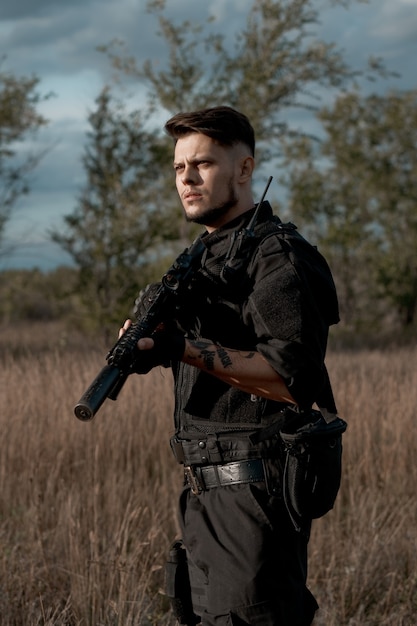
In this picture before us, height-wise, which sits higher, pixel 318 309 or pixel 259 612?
pixel 318 309

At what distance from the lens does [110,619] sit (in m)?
3.84

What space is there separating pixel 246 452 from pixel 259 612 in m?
0.43

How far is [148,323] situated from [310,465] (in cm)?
59

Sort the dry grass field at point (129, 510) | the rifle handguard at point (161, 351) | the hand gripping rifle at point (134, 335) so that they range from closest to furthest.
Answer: the hand gripping rifle at point (134, 335)
the rifle handguard at point (161, 351)
the dry grass field at point (129, 510)

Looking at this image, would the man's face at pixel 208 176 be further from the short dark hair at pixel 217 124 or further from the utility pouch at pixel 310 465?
the utility pouch at pixel 310 465

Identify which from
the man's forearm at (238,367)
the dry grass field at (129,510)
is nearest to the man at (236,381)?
the man's forearm at (238,367)

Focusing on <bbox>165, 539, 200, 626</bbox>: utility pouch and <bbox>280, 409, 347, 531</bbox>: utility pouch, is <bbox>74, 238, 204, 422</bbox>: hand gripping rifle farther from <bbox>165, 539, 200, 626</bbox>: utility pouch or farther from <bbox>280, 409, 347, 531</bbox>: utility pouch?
<bbox>165, 539, 200, 626</bbox>: utility pouch

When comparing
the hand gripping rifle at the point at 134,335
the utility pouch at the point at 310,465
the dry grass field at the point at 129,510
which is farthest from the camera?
the dry grass field at the point at 129,510

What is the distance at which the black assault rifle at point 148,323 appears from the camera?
233 cm

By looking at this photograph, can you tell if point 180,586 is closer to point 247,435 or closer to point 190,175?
point 247,435

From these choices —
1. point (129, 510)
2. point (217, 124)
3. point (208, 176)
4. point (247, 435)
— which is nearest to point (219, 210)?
point (208, 176)

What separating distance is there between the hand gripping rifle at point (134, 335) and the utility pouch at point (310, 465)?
0.48 m

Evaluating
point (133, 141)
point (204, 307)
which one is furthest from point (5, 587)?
point (133, 141)

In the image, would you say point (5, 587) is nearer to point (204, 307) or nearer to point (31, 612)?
point (31, 612)
